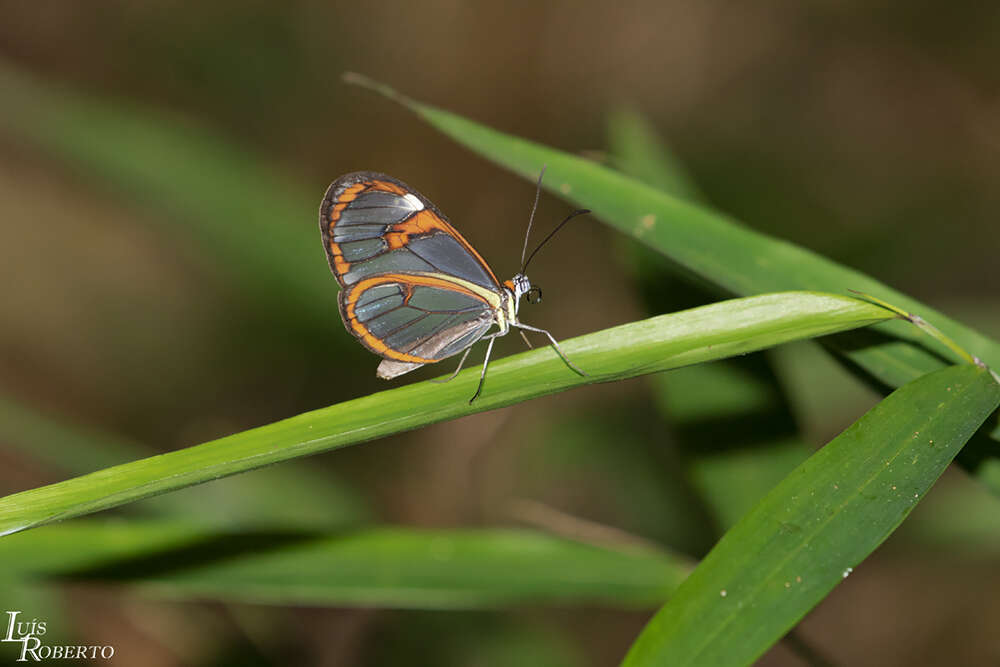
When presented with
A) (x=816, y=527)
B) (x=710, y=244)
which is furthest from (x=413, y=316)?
(x=816, y=527)

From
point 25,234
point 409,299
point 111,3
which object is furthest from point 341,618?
point 111,3

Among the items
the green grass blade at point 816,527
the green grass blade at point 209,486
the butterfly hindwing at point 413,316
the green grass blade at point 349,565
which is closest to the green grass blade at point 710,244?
the green grass blade at point 816,527

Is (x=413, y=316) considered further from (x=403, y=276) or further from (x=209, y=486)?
(x=209, y=486)

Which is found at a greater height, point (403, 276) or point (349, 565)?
point (403, 276)

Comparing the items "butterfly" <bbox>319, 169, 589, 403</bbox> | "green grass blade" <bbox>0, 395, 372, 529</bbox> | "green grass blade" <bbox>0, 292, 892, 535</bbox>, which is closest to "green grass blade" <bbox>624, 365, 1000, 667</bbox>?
"green grass blade" <bbox>0, 292, 892, 535</bbox>

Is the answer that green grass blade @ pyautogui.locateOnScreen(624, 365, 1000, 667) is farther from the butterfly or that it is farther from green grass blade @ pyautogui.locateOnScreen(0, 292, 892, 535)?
the butterfly

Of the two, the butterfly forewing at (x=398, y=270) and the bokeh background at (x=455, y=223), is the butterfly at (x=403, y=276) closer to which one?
the butterfly forewing at (x=398, y=270)
